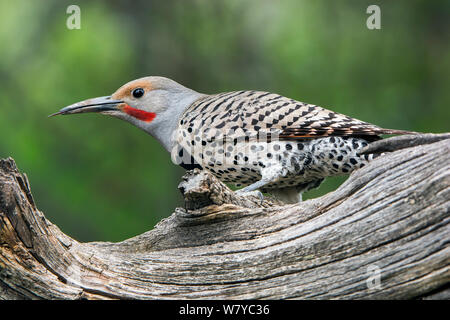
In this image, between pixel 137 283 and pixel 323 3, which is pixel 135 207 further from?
pixel 137 283

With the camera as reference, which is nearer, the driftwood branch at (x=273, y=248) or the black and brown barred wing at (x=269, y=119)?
the driftwood branch at (x=273, y=248)

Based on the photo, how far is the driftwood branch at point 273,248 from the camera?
379 cm

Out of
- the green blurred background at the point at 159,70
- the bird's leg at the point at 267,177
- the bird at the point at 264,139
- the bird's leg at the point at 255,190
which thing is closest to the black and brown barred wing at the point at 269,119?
the bird at the point at 264,139

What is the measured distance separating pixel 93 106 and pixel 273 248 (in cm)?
311

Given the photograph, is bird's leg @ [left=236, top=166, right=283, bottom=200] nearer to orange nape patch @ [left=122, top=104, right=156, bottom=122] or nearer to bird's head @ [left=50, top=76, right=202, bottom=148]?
bird's head @ [left=50, top=76, right=202, bottom=148]

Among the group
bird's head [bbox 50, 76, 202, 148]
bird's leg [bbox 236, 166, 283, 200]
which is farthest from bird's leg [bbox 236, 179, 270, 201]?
bird's head [bbox 50, 76, 202, 148]

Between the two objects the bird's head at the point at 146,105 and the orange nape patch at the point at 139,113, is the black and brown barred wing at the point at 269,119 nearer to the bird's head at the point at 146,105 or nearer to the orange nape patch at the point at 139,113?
the bird's head at the point at 146,105

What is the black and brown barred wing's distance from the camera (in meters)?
5.43

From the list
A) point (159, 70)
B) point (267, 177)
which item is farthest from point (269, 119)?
point (159, 70)

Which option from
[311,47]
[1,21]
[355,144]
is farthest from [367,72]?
[1,21]

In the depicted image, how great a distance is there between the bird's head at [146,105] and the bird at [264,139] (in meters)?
0.01

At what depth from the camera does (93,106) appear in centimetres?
659

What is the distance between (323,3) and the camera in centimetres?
1045

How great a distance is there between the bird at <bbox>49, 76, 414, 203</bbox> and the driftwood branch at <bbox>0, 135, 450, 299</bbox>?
86cm
